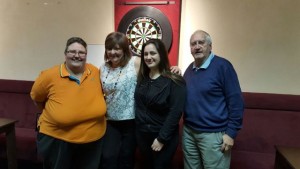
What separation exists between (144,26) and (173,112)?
4.80ft

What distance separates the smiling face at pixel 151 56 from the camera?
1.62m

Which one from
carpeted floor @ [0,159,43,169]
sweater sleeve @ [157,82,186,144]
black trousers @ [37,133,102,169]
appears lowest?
carpeted floor @ [0,159,43,169]

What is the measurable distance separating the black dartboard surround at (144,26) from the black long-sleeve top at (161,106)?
46.6 inches

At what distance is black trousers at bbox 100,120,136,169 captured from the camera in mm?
1832

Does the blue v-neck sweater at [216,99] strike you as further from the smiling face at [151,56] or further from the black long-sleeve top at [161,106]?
the smiling face at [151,56]

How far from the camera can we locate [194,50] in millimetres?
1659

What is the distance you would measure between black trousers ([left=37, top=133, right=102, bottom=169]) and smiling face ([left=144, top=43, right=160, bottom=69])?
2.45ft

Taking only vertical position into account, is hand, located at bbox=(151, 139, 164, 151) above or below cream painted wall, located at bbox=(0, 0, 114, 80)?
below

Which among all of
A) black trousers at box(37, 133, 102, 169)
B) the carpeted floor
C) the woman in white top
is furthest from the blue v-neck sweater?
the carpeted floor

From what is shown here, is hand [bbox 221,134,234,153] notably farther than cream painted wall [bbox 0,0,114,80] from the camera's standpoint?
No

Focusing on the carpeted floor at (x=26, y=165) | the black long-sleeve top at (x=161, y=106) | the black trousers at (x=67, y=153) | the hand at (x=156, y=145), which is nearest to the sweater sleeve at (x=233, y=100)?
the black long-sleeve top at (x=161, y=106)

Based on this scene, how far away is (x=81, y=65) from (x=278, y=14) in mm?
2044

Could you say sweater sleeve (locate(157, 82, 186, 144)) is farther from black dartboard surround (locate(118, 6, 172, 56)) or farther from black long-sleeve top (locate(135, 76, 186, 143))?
black dartboard surround (locate(118, 6, 172, 56))

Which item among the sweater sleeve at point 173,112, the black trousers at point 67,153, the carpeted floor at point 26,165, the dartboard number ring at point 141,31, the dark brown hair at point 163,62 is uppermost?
the dartboard number ring at point 141,31
